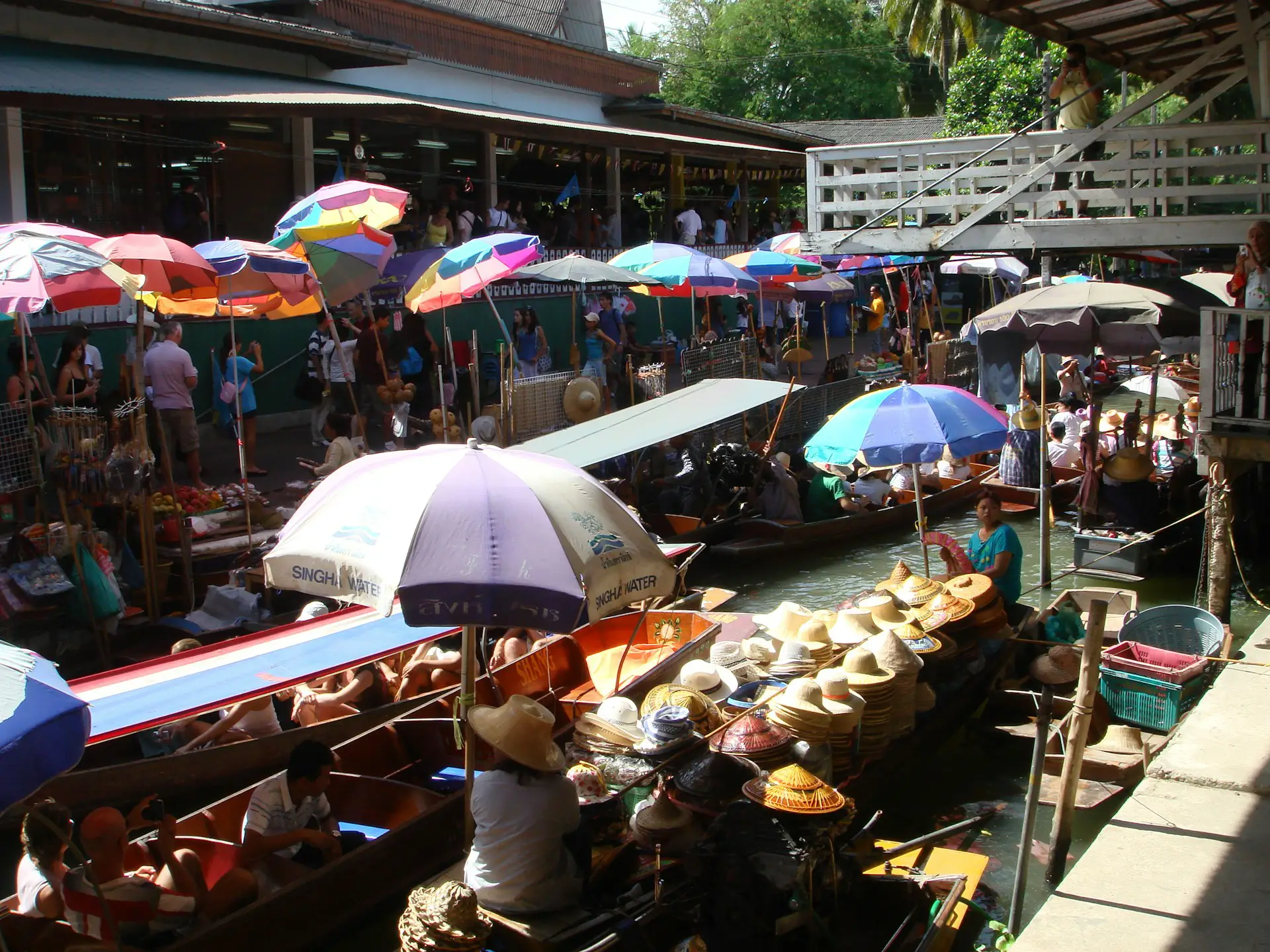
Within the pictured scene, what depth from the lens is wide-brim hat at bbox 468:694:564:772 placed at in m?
6.00

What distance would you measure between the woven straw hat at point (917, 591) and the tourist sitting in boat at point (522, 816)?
4.83 m

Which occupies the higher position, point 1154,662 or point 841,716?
point 841,716

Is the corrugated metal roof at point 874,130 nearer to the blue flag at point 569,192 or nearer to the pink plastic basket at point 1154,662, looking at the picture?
the blue flag at point 569,192

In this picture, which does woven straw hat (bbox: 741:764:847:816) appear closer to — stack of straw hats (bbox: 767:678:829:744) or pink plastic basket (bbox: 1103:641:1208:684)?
stack of straw hats (bbox: 767:678:829:744)

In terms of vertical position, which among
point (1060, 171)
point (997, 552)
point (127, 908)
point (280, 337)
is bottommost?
point (127, 908)

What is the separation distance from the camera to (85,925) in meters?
5.79

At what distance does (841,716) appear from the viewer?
7.88m

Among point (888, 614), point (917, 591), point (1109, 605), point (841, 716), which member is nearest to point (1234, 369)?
point (1109, 605)

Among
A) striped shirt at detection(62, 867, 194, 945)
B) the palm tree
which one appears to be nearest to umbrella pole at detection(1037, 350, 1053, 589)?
striped shirt at detection(62, 867, 194, 945)

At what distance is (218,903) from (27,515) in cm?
696

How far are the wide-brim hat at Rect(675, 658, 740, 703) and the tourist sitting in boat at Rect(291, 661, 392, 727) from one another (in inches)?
90.4

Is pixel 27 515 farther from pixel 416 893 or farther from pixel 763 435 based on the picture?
pixel 763 435

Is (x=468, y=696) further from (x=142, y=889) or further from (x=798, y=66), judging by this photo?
(x=798, y=66)

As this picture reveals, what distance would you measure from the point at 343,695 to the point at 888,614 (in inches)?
166
